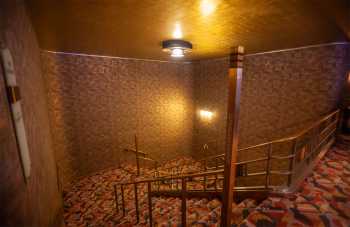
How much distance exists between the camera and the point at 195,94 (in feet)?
26.4

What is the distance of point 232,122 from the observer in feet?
5.16

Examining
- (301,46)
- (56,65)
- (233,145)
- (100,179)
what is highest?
(301,46)

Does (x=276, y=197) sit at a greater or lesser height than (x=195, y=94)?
lesser

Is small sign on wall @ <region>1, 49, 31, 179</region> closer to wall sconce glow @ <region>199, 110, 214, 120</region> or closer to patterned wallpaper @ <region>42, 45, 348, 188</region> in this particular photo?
patterned wallpaper @ <region>42, 45, 348, 188</region>

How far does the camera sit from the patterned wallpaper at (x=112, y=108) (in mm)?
5109

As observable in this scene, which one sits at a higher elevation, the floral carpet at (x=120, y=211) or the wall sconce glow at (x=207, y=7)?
the wall sconce glow at (x=207, y=7)

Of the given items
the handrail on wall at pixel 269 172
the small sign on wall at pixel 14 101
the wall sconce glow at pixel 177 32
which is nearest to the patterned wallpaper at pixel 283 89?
the handrail on wall at pixel 269 172

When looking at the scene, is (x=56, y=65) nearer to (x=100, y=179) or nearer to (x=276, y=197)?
(x=100, y=179)

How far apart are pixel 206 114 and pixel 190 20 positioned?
17.6ft

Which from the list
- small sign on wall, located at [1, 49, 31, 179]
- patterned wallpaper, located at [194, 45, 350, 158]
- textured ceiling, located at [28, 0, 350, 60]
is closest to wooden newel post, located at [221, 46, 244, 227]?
textured ceiling, located at [28, 0, 350, 60]

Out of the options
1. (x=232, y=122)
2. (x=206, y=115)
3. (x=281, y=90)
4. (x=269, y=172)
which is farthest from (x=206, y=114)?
(x=232, y=122)

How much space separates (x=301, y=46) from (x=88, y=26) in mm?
5197

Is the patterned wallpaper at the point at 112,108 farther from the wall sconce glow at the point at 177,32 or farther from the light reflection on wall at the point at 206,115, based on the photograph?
the wall sconce glow at the point at 177,32

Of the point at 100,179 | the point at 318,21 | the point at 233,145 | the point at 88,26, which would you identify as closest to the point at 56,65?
the point at 88,26
